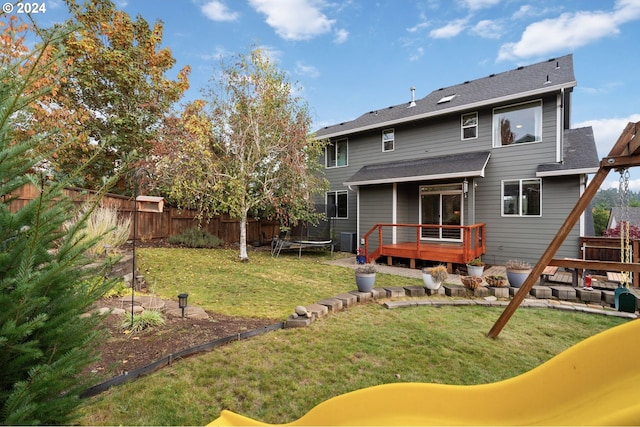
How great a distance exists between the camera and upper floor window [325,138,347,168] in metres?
14.6

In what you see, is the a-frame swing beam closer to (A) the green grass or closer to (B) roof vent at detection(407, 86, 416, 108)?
(A) the green grass

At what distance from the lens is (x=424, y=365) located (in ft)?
10.5

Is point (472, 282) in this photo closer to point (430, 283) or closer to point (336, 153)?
point (430, 283)

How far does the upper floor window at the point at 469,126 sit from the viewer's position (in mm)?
10547

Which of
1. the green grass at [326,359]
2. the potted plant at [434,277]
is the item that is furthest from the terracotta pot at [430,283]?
the green grass at [326,359]

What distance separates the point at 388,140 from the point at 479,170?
15.3ft

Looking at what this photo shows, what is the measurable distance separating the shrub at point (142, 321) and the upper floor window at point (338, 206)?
11134 millimetres

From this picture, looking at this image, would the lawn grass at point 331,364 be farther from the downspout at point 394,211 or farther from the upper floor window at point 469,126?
the upper floor window at point 469,126

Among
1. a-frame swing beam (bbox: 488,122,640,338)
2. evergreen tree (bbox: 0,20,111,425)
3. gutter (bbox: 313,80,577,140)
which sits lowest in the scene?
evergreen tree (bbox: 0,20,111,425)

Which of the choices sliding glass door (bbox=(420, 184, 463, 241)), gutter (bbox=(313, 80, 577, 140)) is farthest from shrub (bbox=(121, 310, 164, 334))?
gutter (bbox=(313, 80, 577, 140))

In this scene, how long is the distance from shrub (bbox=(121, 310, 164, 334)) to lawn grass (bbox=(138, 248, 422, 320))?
3.51 feet

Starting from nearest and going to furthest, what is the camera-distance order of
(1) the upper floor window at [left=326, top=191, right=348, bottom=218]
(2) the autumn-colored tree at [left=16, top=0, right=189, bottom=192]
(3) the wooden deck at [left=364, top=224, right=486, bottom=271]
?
(3) the wooden deck at [left=364, top=224, right=486, bottom=271]
(2) the autumn-colored tree at [left=16, top=0, right=189, bottom=192]
(1) the upper floor window at [left=326, top=191, right=348, bottom=218]

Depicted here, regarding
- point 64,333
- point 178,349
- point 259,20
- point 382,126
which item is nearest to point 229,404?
point 178,349

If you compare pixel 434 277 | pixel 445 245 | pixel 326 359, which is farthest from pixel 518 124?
pixel 326 359
